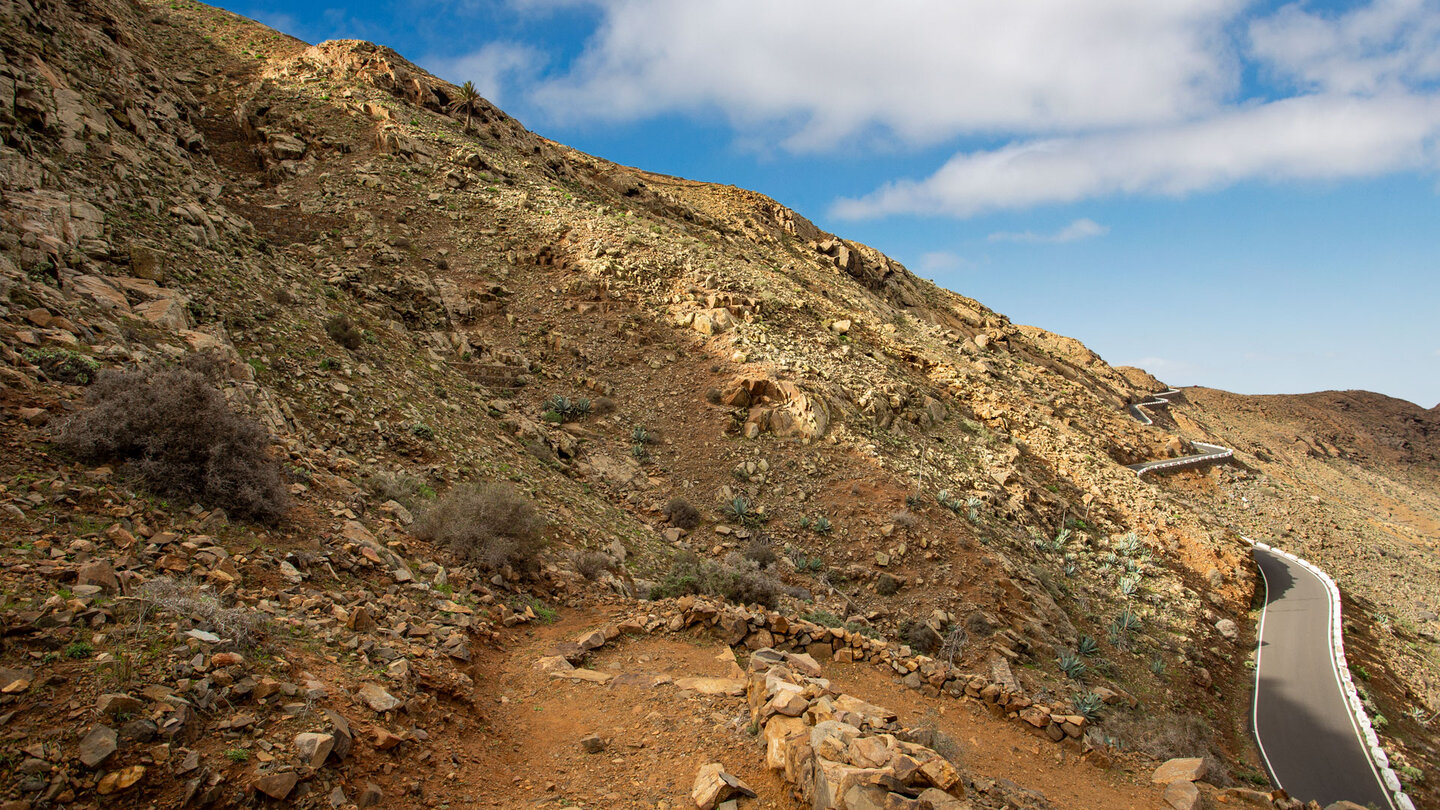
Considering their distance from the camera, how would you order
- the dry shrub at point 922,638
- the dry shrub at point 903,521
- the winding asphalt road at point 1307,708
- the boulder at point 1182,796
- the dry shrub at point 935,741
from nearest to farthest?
1. the dry shrub at point 935,741
2. the boulder at point 1182,796
3. the dry shrub at point 922,638
4. the winding asphalt road at point 1307,708
5. the dry shrub at point 903,521

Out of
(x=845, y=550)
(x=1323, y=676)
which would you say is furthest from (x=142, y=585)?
(x=1323, y=676)

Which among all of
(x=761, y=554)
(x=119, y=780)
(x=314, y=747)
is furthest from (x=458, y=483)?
(x=119, y=780)

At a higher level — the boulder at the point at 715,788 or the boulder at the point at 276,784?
the boulder at the point at 276,784

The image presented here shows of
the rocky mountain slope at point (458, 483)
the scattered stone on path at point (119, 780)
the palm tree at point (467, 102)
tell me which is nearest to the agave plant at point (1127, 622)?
the rocky mountain slope at point (458, 483)

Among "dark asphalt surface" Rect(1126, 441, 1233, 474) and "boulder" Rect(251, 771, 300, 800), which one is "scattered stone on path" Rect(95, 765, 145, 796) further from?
"dark asphalt surface" Rect(1126, 441, 1233, 474)

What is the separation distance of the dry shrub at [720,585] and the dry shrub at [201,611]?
571 centimetres

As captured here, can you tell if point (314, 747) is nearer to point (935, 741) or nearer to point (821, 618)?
point (935, 741)

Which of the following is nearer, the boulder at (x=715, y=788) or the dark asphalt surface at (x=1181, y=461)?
the boulder at (x=715, y=788)

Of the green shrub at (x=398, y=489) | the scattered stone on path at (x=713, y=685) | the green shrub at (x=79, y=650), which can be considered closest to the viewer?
the green shrub at (x=79, y=650)

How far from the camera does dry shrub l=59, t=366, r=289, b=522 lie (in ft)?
19.5

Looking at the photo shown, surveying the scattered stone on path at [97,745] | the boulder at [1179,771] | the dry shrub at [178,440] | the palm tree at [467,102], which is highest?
the palm tree at [467,102]

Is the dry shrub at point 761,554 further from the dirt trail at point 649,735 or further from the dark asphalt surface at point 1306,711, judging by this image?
the dark asphalt surface at point 1306,711

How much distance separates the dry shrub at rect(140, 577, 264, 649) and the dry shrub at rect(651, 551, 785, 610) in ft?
18.7

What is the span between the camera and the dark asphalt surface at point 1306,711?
1331cm
